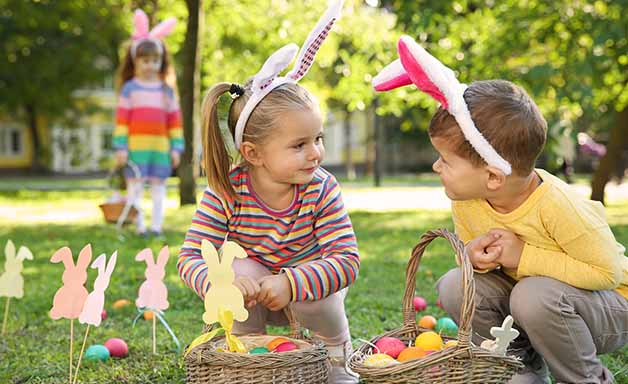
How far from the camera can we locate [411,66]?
2074 mm

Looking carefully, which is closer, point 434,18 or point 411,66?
point 411,66

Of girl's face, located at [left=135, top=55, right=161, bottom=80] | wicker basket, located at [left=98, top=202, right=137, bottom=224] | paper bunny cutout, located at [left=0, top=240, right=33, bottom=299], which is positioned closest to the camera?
paper bunny cutout, located at [left=0, top=240, right=33, bottom=299]

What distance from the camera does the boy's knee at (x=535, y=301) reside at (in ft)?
7.10

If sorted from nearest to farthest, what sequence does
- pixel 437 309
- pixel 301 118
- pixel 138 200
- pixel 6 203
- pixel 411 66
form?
pixel 411 66 < pixel 301 118 < pixel 437 309 < pixel 138 200 < pixel 6 203

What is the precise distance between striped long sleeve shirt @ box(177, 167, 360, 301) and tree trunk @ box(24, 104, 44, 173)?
938 inches

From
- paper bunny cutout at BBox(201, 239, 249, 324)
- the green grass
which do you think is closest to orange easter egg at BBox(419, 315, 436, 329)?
the green grass

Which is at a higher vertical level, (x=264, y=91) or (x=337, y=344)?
(x=264, y=91)

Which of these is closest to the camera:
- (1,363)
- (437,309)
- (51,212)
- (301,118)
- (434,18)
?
(301,118)

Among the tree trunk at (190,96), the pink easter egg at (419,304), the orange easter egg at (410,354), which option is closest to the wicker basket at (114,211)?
the tree trunk at (190,96)

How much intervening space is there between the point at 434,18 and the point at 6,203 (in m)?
8.12

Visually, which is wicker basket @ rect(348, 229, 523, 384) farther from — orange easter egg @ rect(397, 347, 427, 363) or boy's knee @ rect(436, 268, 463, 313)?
boy's knee @ rect(436, 268, 463, 313)

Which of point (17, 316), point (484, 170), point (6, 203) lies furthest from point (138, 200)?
point (6, 203)

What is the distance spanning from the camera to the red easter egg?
2889mm

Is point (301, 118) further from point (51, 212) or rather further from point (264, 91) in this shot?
point (51, 212)
